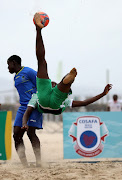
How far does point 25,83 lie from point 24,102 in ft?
1.05

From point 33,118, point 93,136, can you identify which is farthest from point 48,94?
point 93,136

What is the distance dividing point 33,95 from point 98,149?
243cm

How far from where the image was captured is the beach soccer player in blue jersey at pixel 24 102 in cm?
510

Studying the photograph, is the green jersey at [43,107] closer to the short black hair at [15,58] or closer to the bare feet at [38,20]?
the short black hair at [15,58]

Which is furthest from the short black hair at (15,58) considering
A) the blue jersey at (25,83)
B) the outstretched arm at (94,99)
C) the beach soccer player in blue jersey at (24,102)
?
the outstretched arm at (94,99)

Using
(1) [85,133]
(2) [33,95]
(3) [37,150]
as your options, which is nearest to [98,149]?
(1) [85,133]

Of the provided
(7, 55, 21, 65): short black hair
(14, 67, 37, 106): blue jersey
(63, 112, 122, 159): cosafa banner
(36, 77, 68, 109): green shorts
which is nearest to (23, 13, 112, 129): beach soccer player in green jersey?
(36, 77, 68, 109): green shorts

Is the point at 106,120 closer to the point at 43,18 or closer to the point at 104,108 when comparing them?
the point at 43,18

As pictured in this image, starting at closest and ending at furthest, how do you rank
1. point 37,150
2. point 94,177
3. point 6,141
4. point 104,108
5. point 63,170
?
point 94,177 → point 63,170 → point 37,150 → point 6,141 → point 104,108

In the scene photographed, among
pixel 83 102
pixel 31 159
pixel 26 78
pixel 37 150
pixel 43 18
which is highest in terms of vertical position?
pixel 43 18

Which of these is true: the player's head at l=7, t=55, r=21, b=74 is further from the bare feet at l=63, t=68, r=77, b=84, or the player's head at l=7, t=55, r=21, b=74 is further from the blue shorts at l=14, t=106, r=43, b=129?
the bare feet at l=63, t=68, r=77, b=84

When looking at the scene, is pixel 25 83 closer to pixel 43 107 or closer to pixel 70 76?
pixel 43 107

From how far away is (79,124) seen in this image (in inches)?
267

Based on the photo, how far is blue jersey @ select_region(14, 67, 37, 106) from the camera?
5.15 metres
